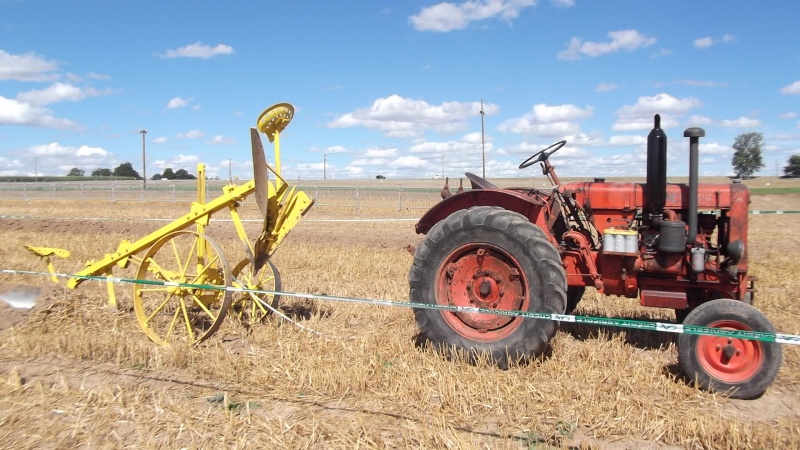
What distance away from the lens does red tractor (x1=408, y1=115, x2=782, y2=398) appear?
14.8ft

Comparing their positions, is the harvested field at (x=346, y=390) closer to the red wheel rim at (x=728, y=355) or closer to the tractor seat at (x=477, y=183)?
the red wheel rim at (x=728, y=355)

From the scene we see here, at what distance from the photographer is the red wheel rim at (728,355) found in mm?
4188

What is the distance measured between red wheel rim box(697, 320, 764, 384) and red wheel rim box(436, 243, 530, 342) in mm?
1260

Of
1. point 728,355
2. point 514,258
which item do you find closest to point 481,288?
point 514,258

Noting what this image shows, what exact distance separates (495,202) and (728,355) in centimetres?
Result: 203

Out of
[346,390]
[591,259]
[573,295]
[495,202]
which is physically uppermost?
[495,202]

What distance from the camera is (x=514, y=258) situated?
185 inches

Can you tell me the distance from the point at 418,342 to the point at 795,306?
167 inches

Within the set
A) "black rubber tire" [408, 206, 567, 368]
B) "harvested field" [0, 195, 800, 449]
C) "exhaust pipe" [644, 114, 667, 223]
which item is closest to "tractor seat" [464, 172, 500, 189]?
"black rubber tire" [408, 206, 567, 368]

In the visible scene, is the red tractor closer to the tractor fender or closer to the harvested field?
the tractor fender

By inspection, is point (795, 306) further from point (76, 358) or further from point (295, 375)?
point (76, 358)

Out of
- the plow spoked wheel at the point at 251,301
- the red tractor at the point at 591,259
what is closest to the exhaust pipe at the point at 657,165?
the red tractor at the point at 591,259

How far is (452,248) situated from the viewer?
4867 millimetres

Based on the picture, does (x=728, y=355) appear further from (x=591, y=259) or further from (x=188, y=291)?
(x=188, y=291)
